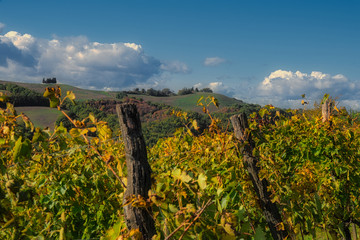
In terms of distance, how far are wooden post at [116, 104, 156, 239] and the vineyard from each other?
0.02 meters

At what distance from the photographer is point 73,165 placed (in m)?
2.76

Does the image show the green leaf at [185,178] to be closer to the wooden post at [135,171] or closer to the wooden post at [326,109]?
the wooden post at [135,171]

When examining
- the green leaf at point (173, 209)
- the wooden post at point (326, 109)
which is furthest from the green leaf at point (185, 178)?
the wooden post at point (326, 109)

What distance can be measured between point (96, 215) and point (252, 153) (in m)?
1.39

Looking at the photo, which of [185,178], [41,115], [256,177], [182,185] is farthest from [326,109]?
[41,115]

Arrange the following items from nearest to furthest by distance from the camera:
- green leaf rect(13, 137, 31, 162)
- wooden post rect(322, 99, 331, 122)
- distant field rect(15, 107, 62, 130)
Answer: green leaf rect(13, 137, 31, 162) → wooden post rect(322, 99, 331, 122) → distant field rect(15, 107, 62, 130)

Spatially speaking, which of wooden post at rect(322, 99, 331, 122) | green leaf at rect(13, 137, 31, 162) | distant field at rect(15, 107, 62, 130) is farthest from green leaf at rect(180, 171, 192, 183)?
distant field at rect(15, 107, 62, 130)

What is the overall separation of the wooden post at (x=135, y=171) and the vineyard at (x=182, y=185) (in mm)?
16

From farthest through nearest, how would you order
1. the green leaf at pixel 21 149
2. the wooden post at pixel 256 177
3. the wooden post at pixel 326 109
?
the wooden post at pixel 326 109 < the wooden post at pixel 256 177 < the green leaf at pixel 21 149

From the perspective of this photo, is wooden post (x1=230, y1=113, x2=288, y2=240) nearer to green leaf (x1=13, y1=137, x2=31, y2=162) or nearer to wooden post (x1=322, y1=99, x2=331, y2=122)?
green leaf (x1=13, y1=137, x2=31, y2=162)

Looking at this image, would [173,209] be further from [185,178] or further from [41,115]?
[41,115]

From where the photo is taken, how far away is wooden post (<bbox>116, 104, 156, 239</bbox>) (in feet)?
4.25

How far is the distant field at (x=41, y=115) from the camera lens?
110ft

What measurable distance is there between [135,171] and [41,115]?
38.0 meters
